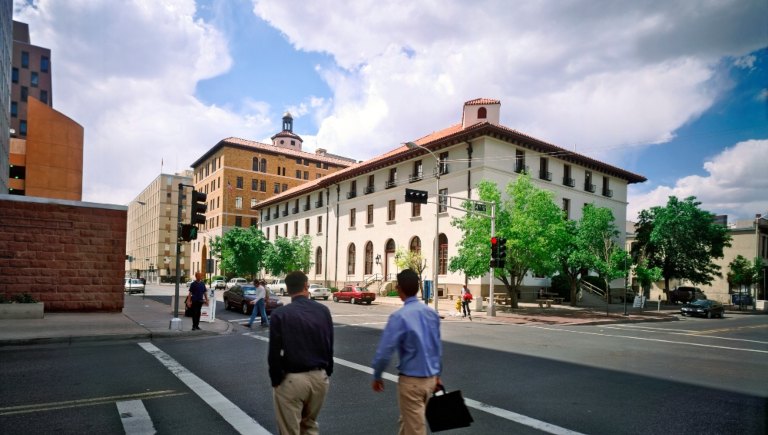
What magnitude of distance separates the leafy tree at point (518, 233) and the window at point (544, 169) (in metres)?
9.71

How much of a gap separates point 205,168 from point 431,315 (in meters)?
81.6

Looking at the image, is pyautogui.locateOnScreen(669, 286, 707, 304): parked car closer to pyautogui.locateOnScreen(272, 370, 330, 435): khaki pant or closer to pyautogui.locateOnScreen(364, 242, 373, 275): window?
pyautogui.locateOnScreen(364, 242, 373, 275): window

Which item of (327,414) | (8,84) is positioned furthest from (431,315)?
(8,84)

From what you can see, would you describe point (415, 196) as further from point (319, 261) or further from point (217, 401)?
point (319, 261)

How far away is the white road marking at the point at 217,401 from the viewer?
573cm

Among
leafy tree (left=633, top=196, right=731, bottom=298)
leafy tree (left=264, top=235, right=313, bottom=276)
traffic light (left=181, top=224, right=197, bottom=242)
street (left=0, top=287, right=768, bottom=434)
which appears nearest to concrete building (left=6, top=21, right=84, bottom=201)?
leafy tree (left=264, top=235, right=313, bottom=276)

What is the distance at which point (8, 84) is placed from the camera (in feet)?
111

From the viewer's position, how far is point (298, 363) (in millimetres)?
4027

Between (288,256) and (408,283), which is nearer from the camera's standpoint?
(408,283)

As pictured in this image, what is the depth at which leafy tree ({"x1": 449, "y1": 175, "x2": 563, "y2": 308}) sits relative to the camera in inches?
1024

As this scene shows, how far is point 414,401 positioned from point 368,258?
40904 millimetres

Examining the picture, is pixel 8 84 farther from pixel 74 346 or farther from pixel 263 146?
pixel 263 146

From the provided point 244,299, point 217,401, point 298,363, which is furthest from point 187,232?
point 298,363

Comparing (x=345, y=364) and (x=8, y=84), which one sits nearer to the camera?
(x=345, y=364)
